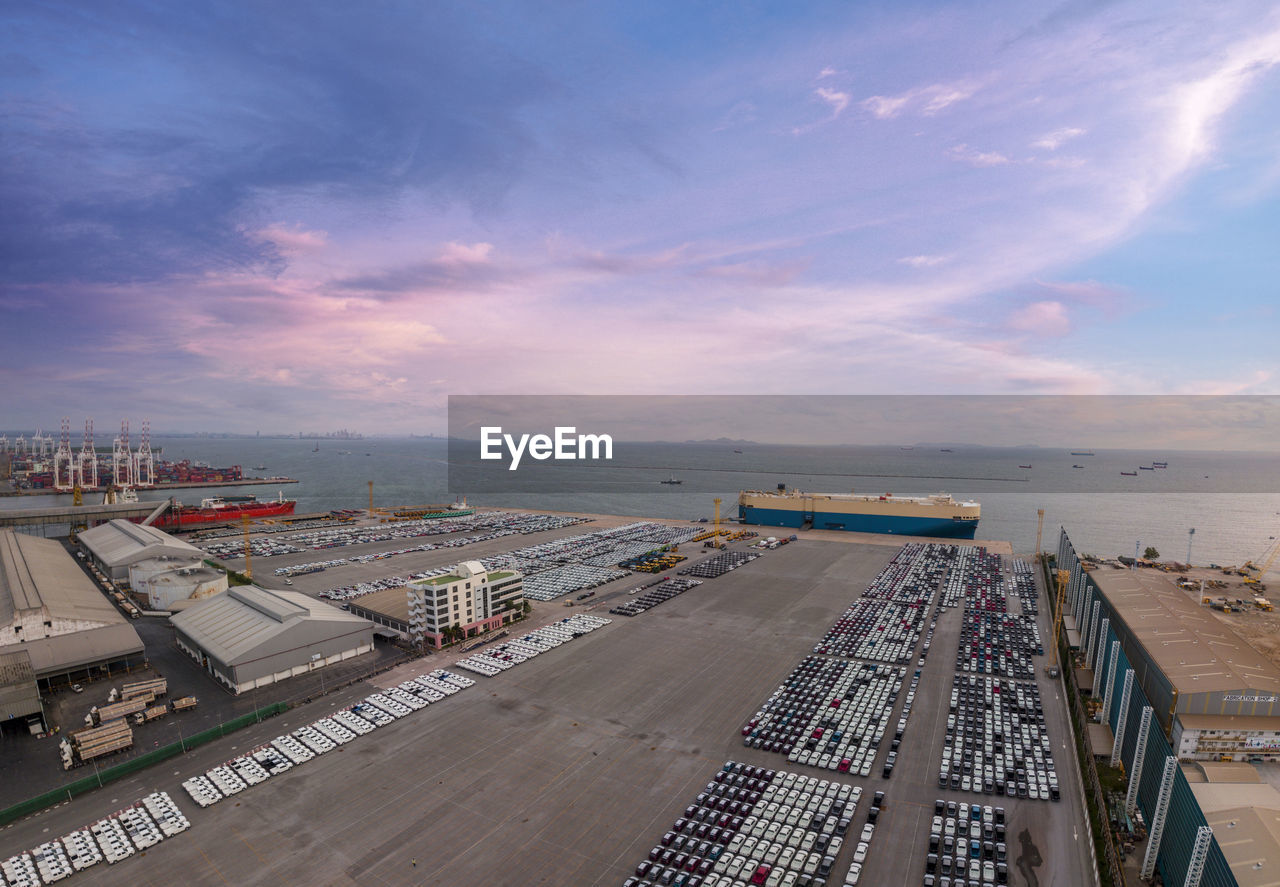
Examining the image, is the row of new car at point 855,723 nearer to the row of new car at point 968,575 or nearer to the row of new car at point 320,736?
the row of new car at point 968,575

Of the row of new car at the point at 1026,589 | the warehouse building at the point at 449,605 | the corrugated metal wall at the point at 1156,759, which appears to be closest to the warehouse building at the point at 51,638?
the warehouse building at the point at 449,605

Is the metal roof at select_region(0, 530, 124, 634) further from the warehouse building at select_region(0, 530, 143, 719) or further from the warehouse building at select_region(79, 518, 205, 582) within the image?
the warehouse building at select_region(79, 518, 205, 582)

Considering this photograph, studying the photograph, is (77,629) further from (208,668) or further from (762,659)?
(762,659)

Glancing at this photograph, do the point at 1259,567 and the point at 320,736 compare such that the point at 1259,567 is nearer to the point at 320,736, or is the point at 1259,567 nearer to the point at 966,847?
the point at 966,847

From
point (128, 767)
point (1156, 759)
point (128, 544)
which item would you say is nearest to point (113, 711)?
point (128, 767)

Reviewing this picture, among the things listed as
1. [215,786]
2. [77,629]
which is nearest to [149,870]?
[215,786]
